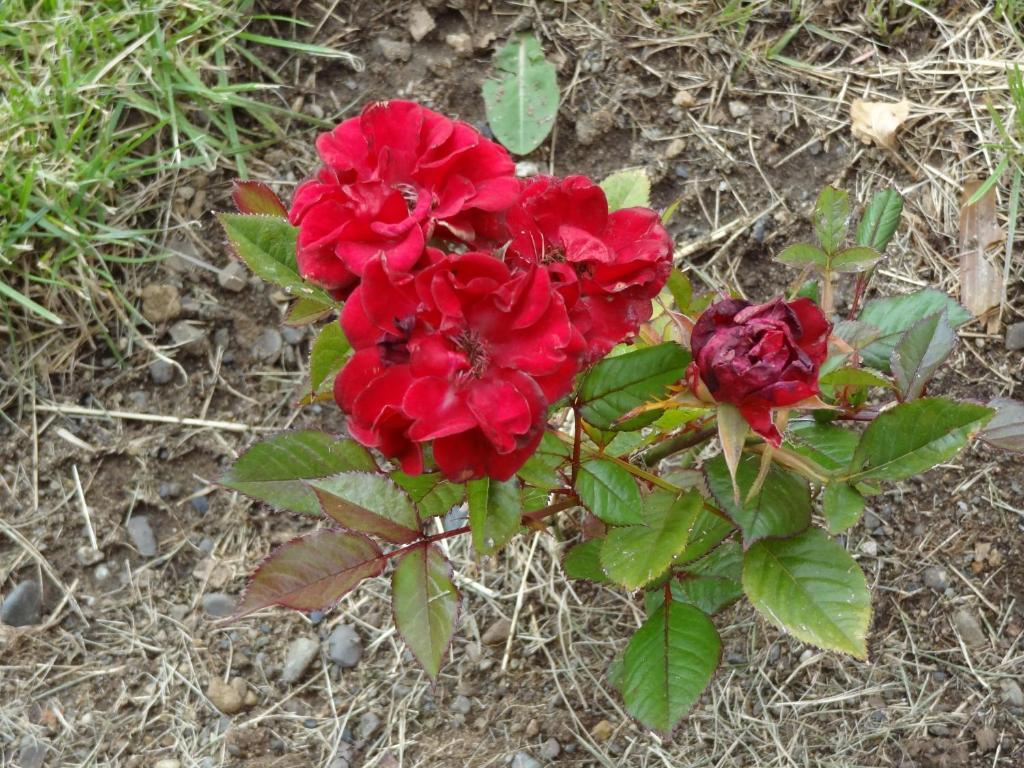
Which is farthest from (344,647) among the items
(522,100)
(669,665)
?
(522,100)

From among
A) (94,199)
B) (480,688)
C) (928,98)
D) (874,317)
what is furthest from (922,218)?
(94,199)

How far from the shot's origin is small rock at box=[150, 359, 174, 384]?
212cm

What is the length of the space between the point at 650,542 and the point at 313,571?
16.1 inches

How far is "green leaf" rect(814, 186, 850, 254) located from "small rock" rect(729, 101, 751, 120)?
909 millimetres

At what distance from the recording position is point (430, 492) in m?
1.29

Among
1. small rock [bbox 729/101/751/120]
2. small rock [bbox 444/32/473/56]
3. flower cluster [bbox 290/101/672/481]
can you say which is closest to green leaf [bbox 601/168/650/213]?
flower cluster [bbox 290/101/672/481]

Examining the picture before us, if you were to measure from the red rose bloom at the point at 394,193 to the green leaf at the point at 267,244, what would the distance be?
0.56 ft

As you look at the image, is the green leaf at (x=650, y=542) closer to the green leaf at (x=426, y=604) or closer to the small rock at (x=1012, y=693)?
the green leaf at (x=426, y=604)

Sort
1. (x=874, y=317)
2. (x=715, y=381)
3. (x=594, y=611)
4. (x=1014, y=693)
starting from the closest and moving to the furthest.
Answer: (x=715, y=381)
(x=874, y=317)
(x=1014, y=693)
(x=594, y=611)

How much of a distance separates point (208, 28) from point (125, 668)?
1.34 meters

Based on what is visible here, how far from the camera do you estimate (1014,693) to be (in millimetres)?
1813

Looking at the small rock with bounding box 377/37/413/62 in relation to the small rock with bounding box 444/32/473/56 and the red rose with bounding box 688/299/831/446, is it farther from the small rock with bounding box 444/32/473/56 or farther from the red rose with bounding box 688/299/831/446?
the red rose with bounding box 688/299/831/446

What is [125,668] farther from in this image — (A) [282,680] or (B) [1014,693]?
(B) [1014,693]

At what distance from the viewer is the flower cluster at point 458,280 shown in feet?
3.11
